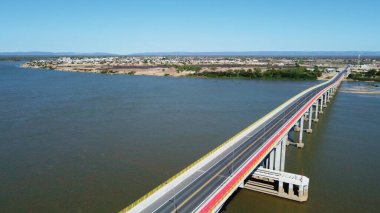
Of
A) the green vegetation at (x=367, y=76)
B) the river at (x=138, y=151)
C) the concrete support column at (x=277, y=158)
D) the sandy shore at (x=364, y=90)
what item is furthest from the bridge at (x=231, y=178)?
the green vegetation at (x=367, y=76)

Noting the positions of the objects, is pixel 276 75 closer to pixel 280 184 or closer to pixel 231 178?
pixel 280 184

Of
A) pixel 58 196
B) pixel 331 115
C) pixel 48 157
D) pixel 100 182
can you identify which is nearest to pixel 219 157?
pixel 100 182

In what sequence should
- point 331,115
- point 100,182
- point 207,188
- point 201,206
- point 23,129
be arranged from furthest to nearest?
point 331,115 < point 23,129 < point 100,182 < point 207,188 < point 201,206

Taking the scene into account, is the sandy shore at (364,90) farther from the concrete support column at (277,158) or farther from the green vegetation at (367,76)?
the concrete support column at (277,158)

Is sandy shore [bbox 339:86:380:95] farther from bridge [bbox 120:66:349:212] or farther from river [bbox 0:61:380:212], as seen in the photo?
bridge [bbox 120:66:349:212]

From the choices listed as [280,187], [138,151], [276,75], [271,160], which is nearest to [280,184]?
[280,187]

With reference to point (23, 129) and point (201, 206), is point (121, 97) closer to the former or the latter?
point (23, 129)
